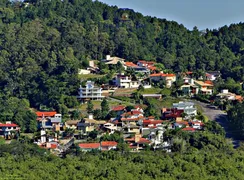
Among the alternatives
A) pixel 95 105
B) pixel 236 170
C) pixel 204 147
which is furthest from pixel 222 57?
pixel 236 170

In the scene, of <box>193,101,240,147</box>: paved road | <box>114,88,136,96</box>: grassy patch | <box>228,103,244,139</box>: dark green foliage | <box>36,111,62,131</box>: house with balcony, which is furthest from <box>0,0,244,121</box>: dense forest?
<box>228,103,244,139</box>: dark green foliage

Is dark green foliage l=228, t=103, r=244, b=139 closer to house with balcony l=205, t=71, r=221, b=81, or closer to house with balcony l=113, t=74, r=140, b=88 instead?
house with balcony l=113, t=74, r=140, b=88

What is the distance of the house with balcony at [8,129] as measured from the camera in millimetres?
38219

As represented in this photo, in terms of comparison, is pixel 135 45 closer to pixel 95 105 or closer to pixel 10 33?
pixel 10 33

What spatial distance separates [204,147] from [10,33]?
2488 centimetres

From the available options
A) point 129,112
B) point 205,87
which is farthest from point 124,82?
point 129,112

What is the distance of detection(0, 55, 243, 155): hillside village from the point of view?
36.1m

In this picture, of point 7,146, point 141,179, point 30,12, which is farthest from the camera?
point 30,12

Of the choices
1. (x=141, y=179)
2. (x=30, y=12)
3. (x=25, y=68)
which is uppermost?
(x=30, y=12)

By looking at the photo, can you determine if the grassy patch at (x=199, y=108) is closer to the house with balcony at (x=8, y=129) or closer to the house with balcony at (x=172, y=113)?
the house with balcony at (x=172, y=113)

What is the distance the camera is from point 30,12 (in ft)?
209

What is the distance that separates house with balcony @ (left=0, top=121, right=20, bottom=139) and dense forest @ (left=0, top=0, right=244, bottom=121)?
1.74 metres

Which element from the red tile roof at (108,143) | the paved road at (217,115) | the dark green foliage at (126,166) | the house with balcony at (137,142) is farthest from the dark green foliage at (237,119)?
the red tile roof at (108,143)

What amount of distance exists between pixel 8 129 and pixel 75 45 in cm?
1659
